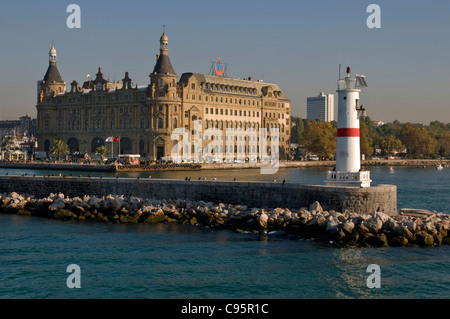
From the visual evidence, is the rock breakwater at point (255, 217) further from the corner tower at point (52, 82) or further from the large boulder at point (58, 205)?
the corner tower at point (52, 82)

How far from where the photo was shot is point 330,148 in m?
141

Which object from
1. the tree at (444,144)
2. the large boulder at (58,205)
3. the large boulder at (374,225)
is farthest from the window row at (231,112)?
the large boulder at (374,225)

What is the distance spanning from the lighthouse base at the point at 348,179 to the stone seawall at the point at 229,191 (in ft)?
2.50

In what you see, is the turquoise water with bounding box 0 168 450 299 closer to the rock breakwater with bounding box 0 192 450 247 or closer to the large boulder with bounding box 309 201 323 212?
the rock breakwater with bounding box 0 192 450 247

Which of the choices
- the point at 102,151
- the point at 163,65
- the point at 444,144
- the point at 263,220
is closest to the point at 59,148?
the point at 102,151

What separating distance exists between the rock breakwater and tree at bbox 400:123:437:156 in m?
143

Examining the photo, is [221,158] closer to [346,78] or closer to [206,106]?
[206,106]

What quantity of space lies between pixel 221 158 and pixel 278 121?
2659 cm

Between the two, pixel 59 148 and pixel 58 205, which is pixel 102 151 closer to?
pixel 59 148

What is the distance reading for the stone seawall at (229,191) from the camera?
37.2 metres

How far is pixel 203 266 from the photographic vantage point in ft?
93.4

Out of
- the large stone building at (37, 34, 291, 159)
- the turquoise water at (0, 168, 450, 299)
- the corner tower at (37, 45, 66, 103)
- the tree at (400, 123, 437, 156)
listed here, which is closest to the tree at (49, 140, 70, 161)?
the large stone building at (37, 34, 291, 159)

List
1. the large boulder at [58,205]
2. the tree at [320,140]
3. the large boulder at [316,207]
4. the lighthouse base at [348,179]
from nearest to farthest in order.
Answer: the large boulder at [316,207] → the lighthouse base at [348,179] → the large boulder at [58,205] → the tree at [320,140]

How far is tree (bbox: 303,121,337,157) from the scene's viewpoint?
460 ft
